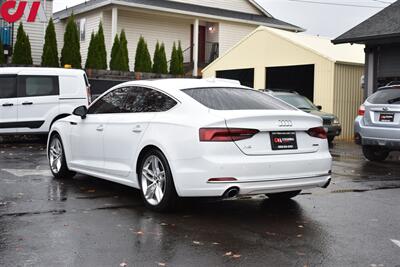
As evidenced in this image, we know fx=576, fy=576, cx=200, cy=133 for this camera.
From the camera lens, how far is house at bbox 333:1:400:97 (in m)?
16.8

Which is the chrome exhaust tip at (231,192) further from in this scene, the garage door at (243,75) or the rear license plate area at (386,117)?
the garage door at (243,75)

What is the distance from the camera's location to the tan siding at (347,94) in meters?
19.0

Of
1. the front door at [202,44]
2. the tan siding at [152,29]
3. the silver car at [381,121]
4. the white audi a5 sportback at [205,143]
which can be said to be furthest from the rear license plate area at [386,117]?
the front door at [202,44]

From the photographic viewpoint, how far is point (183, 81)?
7.03 metres

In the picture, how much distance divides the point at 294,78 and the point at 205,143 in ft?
50.2

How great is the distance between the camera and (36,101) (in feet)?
48.0

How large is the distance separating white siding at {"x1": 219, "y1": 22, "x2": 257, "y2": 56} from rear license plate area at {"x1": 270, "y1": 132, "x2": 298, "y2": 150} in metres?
25.2

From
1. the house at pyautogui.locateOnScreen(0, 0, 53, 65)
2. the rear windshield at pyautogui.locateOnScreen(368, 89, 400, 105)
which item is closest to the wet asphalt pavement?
the rear windshield at pyautogui.locateOnScreen(368, 89, 400, 105)

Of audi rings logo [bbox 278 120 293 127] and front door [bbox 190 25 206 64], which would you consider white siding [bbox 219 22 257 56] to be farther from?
audi rings logo [bbox 278 120 293 127]

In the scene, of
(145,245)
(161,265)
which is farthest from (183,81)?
(161,265)

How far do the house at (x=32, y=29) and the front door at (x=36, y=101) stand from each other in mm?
10668

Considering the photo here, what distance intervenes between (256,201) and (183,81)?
176cm

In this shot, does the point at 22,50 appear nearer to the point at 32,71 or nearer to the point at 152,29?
the point at 32,71

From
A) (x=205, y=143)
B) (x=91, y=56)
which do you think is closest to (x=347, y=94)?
(x=91, y=56)
